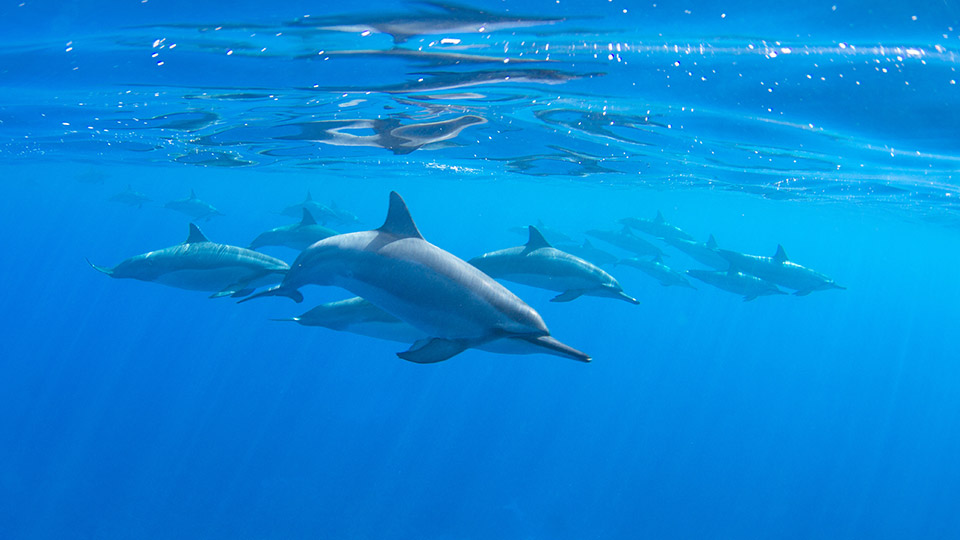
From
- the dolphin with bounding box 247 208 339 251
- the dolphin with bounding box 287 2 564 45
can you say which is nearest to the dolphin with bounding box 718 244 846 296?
the dolphin with bounding box 287 2 564 45

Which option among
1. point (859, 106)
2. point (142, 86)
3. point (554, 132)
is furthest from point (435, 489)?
point (859, 106)

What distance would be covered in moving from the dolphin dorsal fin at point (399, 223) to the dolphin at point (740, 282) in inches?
494

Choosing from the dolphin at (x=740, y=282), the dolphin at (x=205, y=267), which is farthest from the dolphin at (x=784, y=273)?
the dolphin at (x=205, y=267)

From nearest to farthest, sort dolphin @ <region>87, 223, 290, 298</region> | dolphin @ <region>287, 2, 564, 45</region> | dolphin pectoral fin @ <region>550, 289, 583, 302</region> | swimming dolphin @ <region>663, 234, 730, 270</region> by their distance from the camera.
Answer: dolphin @ <region>287, 2, 564, 45</region>
dolphin @ <region>87, 223, 290, 298</region>
dolphin pectoral fin @ <region>550, 289, 583, 302</region>
swimming dolphin @ <region>663, 234, 730, 270</region>

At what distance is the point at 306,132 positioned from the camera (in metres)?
17.9

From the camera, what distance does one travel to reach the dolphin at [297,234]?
12219mm

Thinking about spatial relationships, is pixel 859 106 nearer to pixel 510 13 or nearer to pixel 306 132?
pixel 510 13

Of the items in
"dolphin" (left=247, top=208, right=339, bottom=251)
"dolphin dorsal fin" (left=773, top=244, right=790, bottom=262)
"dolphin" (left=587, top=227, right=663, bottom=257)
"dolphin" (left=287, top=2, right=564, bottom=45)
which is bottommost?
"dolphin" (left=587, top=227, right=663, bottom=257)

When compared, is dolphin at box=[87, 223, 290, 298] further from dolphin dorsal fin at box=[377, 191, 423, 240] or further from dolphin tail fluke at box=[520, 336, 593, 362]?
dolphin tail fluke at box=[520, 336, 593, 362]

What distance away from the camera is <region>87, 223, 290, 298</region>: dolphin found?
7.59 meters

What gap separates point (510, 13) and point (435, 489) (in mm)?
22585

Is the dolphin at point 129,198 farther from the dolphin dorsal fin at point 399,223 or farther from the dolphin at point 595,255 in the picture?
the dolphin dorsal fin at point 399,223

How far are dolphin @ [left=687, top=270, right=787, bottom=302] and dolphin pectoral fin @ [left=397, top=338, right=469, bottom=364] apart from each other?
13.1 m

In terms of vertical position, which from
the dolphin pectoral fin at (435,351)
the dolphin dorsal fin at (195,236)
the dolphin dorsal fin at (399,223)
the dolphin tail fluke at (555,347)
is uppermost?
the dolphin dorsal fin at (399,223)
